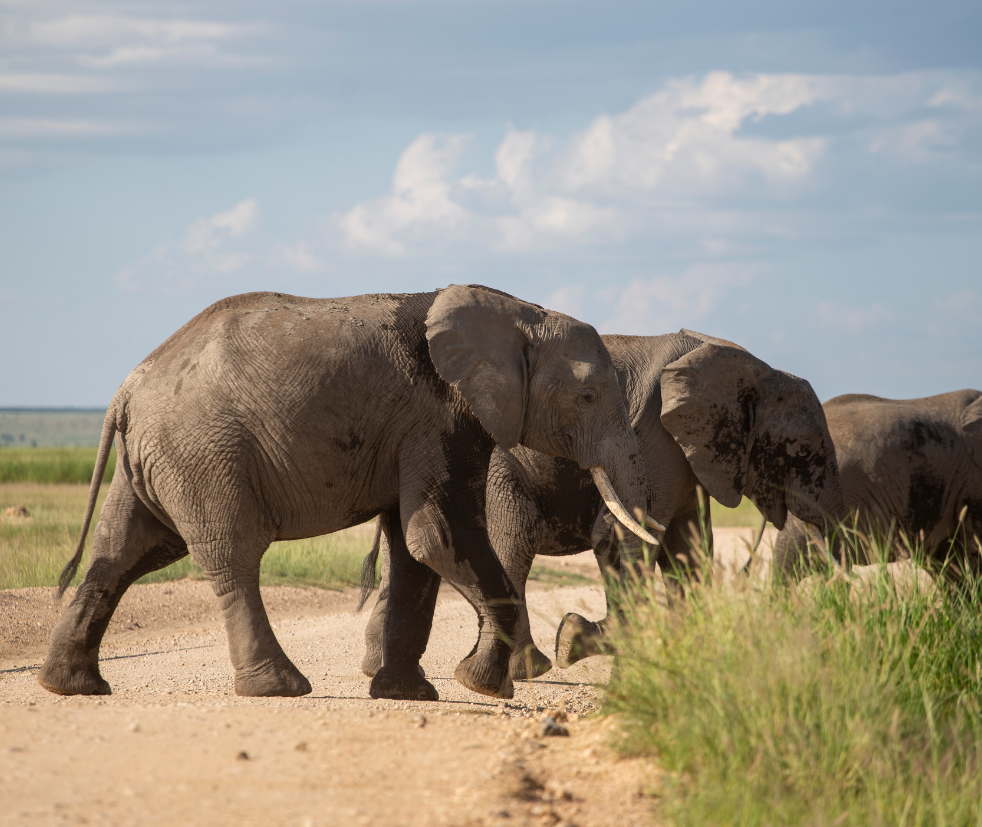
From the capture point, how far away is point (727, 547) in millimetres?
18688

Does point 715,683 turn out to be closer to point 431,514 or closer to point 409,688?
point 431,514

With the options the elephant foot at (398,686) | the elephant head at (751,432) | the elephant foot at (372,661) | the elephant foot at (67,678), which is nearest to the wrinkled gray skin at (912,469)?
the elephant head at (751,432)

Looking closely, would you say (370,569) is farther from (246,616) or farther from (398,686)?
(246,616)

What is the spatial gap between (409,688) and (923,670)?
3213mm

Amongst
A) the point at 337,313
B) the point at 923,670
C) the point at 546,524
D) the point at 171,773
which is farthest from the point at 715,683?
the point at 546,524

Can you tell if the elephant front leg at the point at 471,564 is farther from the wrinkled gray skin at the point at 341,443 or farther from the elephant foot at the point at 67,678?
the elephant foot at the point at 67,678

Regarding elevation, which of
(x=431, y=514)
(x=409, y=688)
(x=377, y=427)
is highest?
(x=377, y=427)

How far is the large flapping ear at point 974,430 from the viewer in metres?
10.9

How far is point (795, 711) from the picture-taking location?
4477mm

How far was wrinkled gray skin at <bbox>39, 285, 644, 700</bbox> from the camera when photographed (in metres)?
6.35

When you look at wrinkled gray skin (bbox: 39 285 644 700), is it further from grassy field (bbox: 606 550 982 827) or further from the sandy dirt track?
grassy field (bbox: 606 550 982 827)

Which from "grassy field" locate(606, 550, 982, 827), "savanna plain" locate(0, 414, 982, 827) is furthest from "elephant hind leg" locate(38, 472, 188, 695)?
"grassy field" locate(606, 550, 982, 827)

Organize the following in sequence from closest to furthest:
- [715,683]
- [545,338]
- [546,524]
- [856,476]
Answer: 1. [715,683]
2. [545,338]
3. [546,524]
4. [856,476]

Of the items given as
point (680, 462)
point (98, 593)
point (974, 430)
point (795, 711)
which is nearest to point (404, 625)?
point (98, 593)
